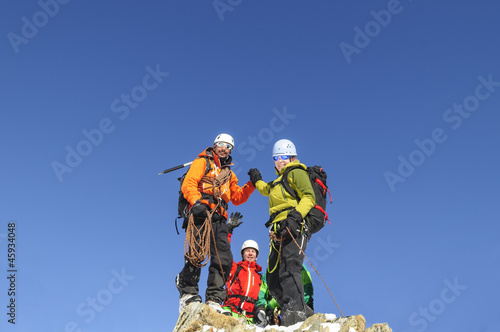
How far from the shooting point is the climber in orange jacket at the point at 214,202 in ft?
33.9

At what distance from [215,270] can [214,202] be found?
55.9 inches

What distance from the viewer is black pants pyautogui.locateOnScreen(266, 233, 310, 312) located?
8.81 meters

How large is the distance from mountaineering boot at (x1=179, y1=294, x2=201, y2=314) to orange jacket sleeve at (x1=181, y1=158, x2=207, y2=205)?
189 centimetres

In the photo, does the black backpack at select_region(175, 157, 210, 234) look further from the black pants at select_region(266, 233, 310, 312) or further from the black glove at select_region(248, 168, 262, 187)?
the black pants at select_region(266, 233, 310, 312)

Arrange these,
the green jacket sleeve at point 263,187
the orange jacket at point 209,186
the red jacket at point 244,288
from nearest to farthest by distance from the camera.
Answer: the green jacket sleeve at point 263,187 → the orange jacket at point 209,186 → the red jacket at point 244,288

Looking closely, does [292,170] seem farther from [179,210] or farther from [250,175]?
[179,210]

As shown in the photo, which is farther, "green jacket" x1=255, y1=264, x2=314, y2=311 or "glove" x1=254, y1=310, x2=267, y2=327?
"green jacket" x1=255, y1=264, x2=314, y2=311

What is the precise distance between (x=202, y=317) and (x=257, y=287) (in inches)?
117

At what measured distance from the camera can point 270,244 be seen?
31.4 feet

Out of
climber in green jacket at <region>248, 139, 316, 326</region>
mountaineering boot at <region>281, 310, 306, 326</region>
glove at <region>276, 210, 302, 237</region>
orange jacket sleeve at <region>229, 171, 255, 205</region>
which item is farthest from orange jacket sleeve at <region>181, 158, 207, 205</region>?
mountaineering boot at <region>281, 310, 306, 326</region>

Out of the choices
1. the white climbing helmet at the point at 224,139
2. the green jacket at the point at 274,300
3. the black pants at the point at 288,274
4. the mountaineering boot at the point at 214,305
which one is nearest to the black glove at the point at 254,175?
the white climbing helmet at the point at 224,139

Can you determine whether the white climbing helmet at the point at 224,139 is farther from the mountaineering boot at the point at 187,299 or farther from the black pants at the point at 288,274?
the mountaineering boot at the point at 187,299

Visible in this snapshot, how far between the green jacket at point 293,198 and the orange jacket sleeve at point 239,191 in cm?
143


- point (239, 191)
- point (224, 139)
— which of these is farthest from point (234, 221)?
point (224, 139)
